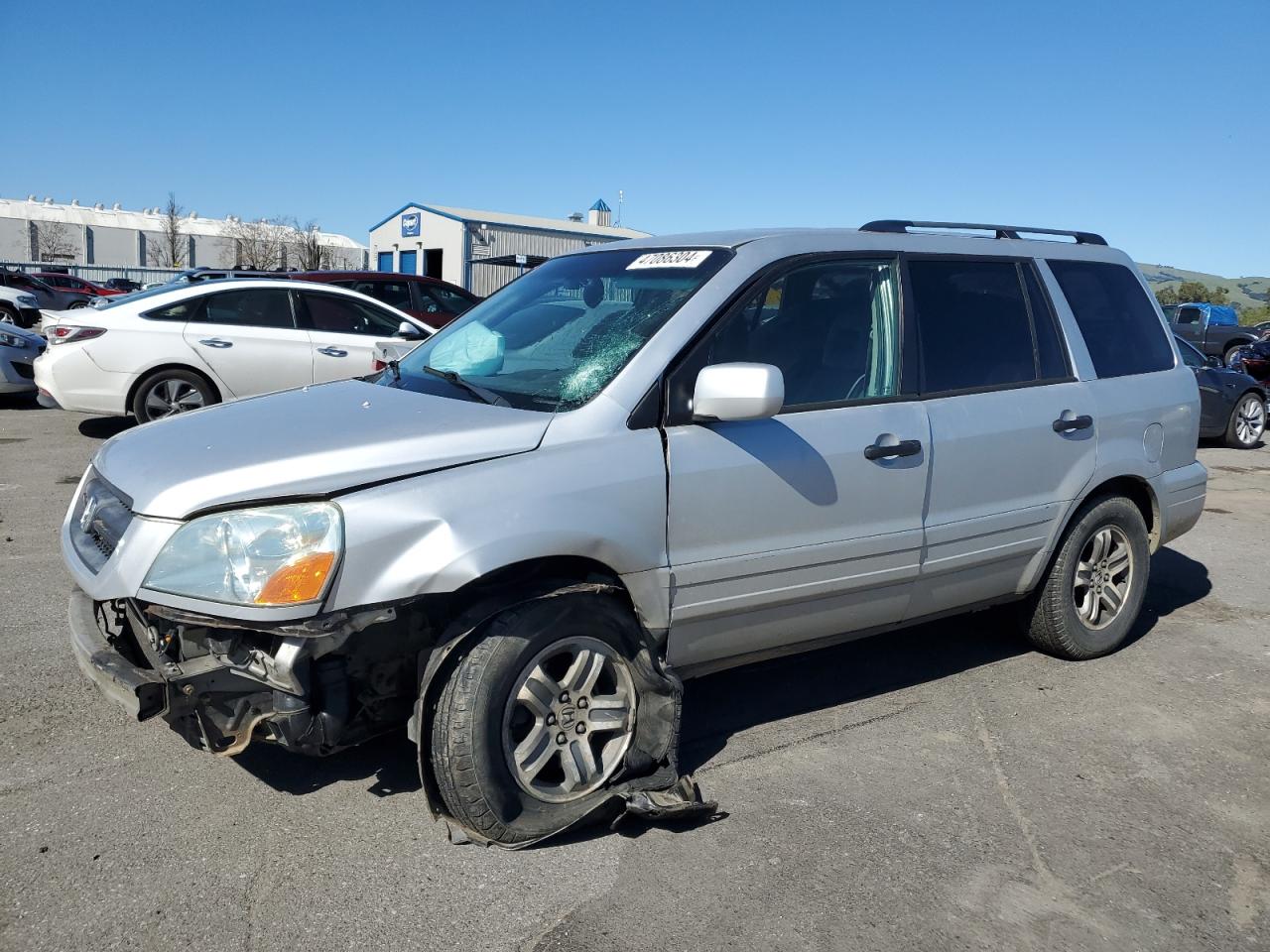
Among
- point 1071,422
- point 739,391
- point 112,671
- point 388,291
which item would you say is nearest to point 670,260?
point 739,391

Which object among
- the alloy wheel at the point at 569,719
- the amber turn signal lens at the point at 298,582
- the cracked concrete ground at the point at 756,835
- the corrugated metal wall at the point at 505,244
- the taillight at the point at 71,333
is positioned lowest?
the cracked concrete ground at the point at 756,835

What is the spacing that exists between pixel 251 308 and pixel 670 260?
284 inches

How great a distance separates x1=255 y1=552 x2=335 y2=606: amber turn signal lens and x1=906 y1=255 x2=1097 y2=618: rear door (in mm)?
2314

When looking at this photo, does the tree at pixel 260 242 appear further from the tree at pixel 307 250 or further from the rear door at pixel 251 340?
the rear door at pixel 251 340

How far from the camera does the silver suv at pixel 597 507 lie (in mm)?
2867

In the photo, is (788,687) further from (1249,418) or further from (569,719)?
(1249,418)

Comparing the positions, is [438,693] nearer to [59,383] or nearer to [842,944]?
[842,944]

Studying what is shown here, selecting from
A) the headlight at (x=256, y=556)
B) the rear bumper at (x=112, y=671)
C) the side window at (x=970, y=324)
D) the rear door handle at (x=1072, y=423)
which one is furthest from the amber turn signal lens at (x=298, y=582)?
the rear door handle at (x=1072, y=423)

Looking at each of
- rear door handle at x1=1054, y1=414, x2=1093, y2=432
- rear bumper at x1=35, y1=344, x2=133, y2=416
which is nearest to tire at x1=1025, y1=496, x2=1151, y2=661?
rear door handle at x1=1054, y1=414, x2=1093, y2=432

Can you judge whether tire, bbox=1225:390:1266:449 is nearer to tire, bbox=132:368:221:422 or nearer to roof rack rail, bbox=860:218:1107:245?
roof rack rail, bbox=860:218:1107:245

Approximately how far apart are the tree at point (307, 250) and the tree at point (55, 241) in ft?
51.3

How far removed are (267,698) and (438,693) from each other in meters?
0.47

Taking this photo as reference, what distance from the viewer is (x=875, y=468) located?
3799 mm

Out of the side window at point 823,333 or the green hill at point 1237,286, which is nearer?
the side window at point 823,333
